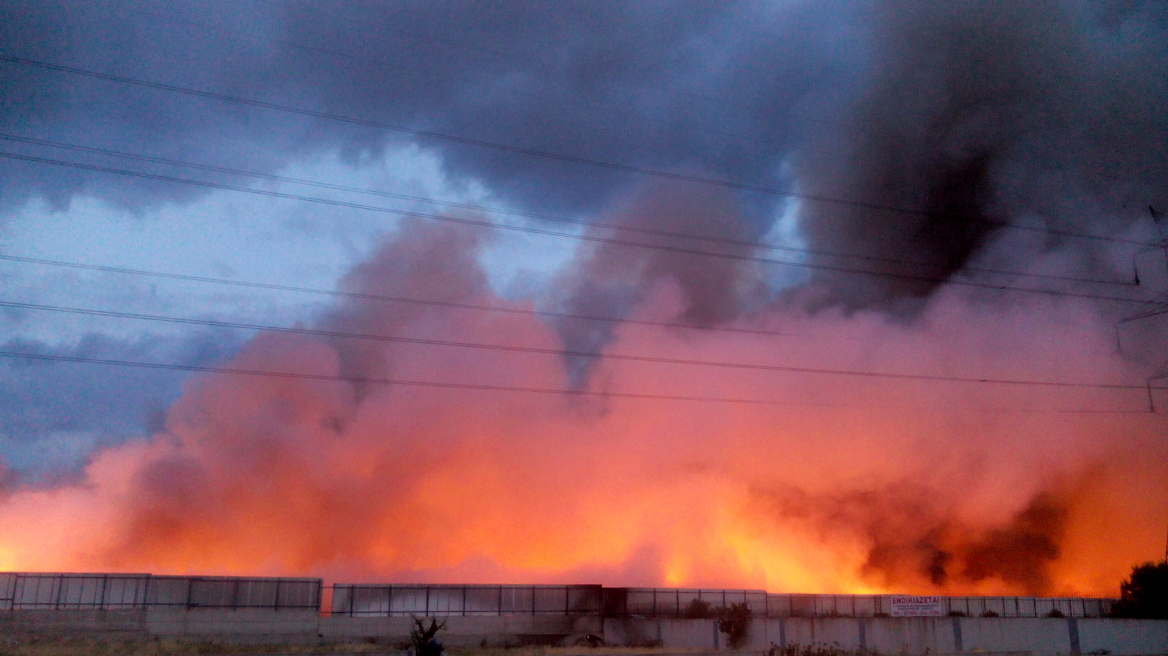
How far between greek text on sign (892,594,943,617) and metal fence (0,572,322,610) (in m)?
43.8

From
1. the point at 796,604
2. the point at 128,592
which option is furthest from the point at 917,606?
the point at 128,592

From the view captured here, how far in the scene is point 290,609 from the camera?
2452 inches

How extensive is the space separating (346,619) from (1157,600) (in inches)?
2574

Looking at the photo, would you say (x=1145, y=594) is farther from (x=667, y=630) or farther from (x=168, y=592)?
(x=168, y=592)

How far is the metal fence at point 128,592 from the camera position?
60.6 m

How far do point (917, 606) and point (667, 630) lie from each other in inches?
857

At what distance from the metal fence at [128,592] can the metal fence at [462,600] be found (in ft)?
11.8

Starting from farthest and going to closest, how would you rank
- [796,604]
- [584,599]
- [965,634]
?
[796,604] → [584,599] → [965,634]

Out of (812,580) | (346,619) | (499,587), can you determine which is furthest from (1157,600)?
(346,619)

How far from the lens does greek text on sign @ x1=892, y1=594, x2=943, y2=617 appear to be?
7162 centimetres

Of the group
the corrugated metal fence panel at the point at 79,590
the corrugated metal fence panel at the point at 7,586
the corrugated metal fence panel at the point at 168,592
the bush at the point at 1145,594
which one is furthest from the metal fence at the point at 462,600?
the bush at the point at 1145,594

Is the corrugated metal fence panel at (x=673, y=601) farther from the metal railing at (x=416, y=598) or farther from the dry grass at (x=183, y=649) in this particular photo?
the dry grass at (x=183, y=649)

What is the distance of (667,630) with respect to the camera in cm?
6366

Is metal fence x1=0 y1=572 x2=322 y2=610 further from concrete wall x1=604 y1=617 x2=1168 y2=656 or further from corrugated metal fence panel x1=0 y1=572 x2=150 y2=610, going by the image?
concrete wall x1=604 y1=617 x2=1168 y2=656
